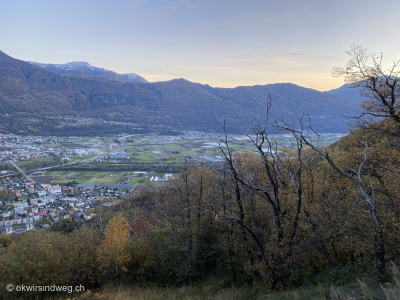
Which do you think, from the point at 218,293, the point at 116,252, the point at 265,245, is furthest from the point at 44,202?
the point at 265,245

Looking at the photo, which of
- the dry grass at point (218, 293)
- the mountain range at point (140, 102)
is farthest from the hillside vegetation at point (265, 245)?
the mountain range at point (140, 102)

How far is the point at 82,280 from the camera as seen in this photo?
1081 centimetres

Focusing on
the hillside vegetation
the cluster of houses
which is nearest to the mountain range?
the cluster of houses

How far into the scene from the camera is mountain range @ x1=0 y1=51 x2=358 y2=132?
389 ft

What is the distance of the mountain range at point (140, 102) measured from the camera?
11868 cm

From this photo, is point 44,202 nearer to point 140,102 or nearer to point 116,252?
point 116,252

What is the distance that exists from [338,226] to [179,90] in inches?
7767

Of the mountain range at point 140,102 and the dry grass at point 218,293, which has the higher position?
the mountain range at point 140,102

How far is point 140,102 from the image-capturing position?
174625 millimetres

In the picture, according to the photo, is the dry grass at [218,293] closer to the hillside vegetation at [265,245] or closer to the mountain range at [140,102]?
the hillside vegetation at [265,245]

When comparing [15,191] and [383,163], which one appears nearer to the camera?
[383,163]

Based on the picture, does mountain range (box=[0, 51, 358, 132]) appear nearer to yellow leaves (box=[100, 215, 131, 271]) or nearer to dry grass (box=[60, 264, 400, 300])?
yellow leaves (box=[100, 215, 131, 271])

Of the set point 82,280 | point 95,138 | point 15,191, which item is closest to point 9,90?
point 95,138

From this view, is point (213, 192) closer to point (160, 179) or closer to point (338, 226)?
point (338, 226)
